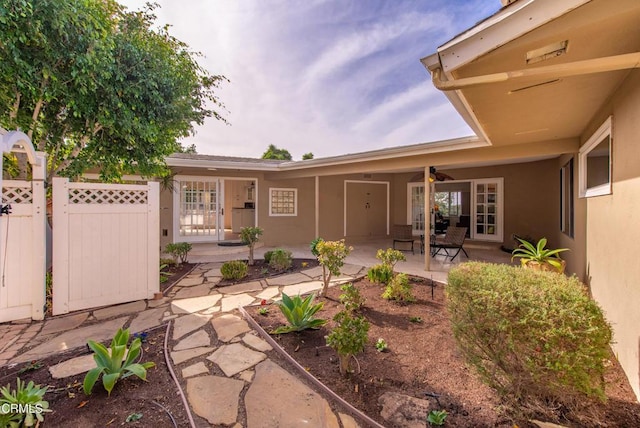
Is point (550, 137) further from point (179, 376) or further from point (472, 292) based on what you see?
point (179, 376)

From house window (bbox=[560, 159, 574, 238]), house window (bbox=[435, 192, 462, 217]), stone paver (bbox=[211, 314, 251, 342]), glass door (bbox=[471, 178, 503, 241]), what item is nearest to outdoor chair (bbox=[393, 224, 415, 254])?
glass door (bbox=[471, 178, 503, 241])

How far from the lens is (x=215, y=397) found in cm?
214

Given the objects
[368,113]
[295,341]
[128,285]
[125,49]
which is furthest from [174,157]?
[295,341]

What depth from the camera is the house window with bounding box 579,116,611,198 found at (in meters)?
3.08

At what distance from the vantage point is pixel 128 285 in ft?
13.8

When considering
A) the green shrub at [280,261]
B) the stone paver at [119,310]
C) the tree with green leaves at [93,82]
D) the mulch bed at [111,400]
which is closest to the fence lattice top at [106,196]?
the tree with green leaves at [93,82]

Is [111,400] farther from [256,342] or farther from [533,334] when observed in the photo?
[533,334]

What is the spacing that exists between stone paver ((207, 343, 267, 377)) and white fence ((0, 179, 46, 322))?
2678mm

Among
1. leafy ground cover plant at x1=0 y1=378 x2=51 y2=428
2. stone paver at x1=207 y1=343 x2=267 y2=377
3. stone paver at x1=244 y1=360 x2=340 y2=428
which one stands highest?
leafy ground cover plant at x1=0 y1=378 x2=51 y2=428

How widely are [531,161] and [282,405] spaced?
30.8 ft

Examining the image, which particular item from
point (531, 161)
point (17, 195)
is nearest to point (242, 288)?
point (17, 195)

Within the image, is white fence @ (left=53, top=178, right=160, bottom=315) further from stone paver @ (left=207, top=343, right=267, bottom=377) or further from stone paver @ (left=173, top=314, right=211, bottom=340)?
stone paver @ (left=207, top=343, right=267, bottom=377)

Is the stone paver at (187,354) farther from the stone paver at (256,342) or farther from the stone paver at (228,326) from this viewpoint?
the stone paver at (256,342)

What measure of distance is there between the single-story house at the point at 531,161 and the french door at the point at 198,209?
31 mm
